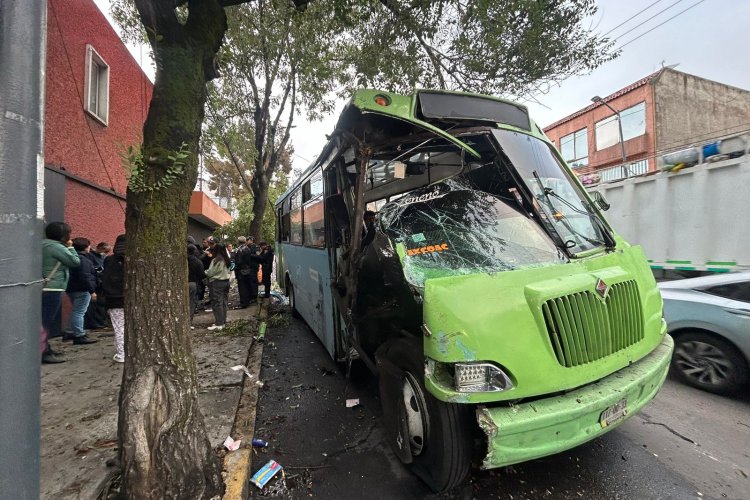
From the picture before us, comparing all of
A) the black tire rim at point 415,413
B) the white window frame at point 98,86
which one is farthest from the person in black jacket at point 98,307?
the black tire rim at point 415,413

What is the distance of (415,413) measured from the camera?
2.61 meters

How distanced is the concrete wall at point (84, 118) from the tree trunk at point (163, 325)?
11.7ft

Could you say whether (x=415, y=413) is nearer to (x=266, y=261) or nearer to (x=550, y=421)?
(x=550, y=421)

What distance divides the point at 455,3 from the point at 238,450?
627 cm

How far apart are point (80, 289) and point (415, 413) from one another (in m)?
5.74

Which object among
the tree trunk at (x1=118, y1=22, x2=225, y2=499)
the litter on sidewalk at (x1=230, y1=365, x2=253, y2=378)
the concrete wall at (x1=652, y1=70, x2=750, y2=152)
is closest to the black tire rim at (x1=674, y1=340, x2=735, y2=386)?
the tree trunk at (x1=118, y1=22, x2=225, y2=499)

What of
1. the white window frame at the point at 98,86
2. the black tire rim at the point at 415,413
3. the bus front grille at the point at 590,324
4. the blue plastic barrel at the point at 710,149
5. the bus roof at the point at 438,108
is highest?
the white window frame at the point at 98,86

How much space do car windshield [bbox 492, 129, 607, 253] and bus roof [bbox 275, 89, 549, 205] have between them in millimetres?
187

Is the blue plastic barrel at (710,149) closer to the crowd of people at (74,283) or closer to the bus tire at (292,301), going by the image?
the bus tire at (292,301)

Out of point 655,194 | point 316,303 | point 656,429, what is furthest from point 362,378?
Answer: point 655,194

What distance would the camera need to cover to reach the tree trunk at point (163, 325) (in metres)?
2.27

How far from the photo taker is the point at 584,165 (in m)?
20.4

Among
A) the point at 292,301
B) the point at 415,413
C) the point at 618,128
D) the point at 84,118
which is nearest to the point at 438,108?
the point at 415,413

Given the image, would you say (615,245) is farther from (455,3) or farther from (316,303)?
(455,3)
